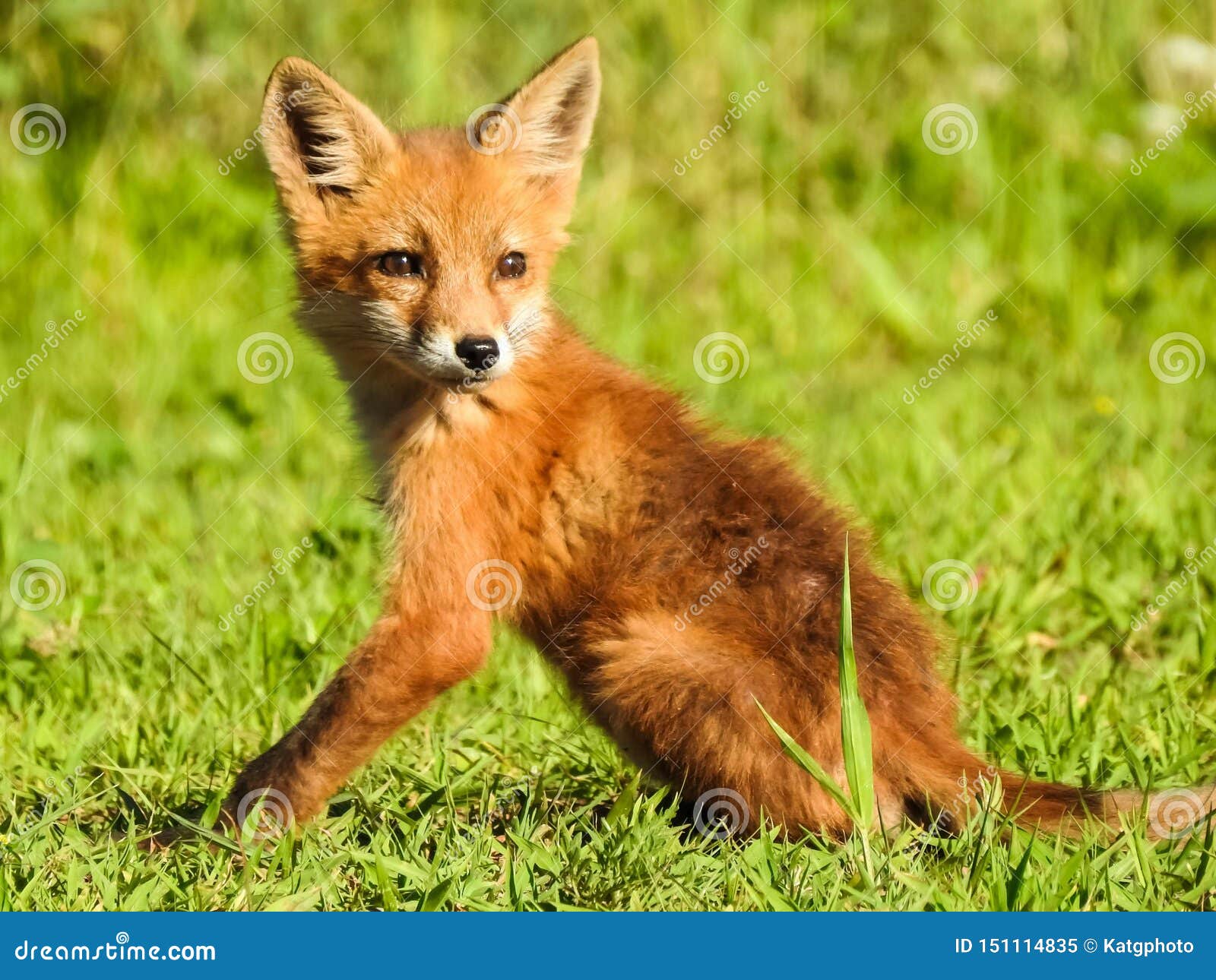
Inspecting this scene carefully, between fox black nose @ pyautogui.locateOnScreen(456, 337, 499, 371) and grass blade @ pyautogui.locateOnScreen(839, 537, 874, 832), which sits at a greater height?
fox black nose @ pyautogui.locateOnScreen(456, 337, 499, 371)

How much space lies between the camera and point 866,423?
7418 mm

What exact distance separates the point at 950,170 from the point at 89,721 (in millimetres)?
6763

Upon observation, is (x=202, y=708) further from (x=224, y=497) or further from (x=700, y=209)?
(x=700, y=209)

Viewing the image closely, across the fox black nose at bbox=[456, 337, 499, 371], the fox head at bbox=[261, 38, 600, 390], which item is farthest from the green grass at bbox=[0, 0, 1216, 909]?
the fox black nose at bbox=[456, 337, 499, 371]

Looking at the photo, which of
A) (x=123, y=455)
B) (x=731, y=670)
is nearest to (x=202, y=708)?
(x=731, y=670)

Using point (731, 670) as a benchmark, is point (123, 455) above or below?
A: below
